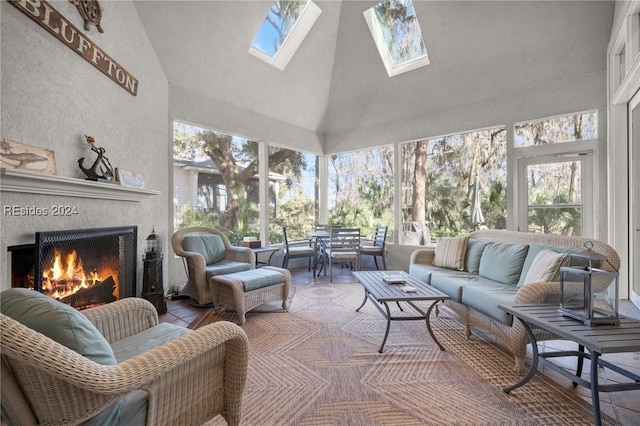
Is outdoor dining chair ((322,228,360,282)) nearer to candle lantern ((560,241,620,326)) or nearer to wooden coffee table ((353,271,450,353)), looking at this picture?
wooden coffee table ((353,271,450,353))

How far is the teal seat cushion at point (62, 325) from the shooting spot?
97cm

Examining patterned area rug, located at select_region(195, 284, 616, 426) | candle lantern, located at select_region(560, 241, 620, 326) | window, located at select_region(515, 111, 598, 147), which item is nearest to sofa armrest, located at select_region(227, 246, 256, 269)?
patterned area rug, located at select_region(195, 284, 616, 426)

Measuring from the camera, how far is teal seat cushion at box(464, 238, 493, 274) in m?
3.38

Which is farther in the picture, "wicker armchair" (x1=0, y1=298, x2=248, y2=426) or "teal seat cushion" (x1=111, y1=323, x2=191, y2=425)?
"teal seat cushion" (x1=111, y1=323, x2=191, y2=425)

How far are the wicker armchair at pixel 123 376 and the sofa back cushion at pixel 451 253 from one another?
293 centimetres

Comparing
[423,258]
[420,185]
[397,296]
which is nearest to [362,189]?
[420,185]

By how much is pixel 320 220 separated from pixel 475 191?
10.5 feet

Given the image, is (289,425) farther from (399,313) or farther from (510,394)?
(399,313)

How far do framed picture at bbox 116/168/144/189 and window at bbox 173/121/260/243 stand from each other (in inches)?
37.0

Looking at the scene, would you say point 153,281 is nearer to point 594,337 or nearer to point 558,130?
point 594,337

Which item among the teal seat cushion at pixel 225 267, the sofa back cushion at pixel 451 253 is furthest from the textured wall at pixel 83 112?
the sofa back cushion at pixel 451 253

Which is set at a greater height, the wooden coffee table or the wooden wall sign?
the wooden wall sign

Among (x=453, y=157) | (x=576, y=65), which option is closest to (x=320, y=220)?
(x=453, y=157)

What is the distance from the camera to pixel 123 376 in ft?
3.21
